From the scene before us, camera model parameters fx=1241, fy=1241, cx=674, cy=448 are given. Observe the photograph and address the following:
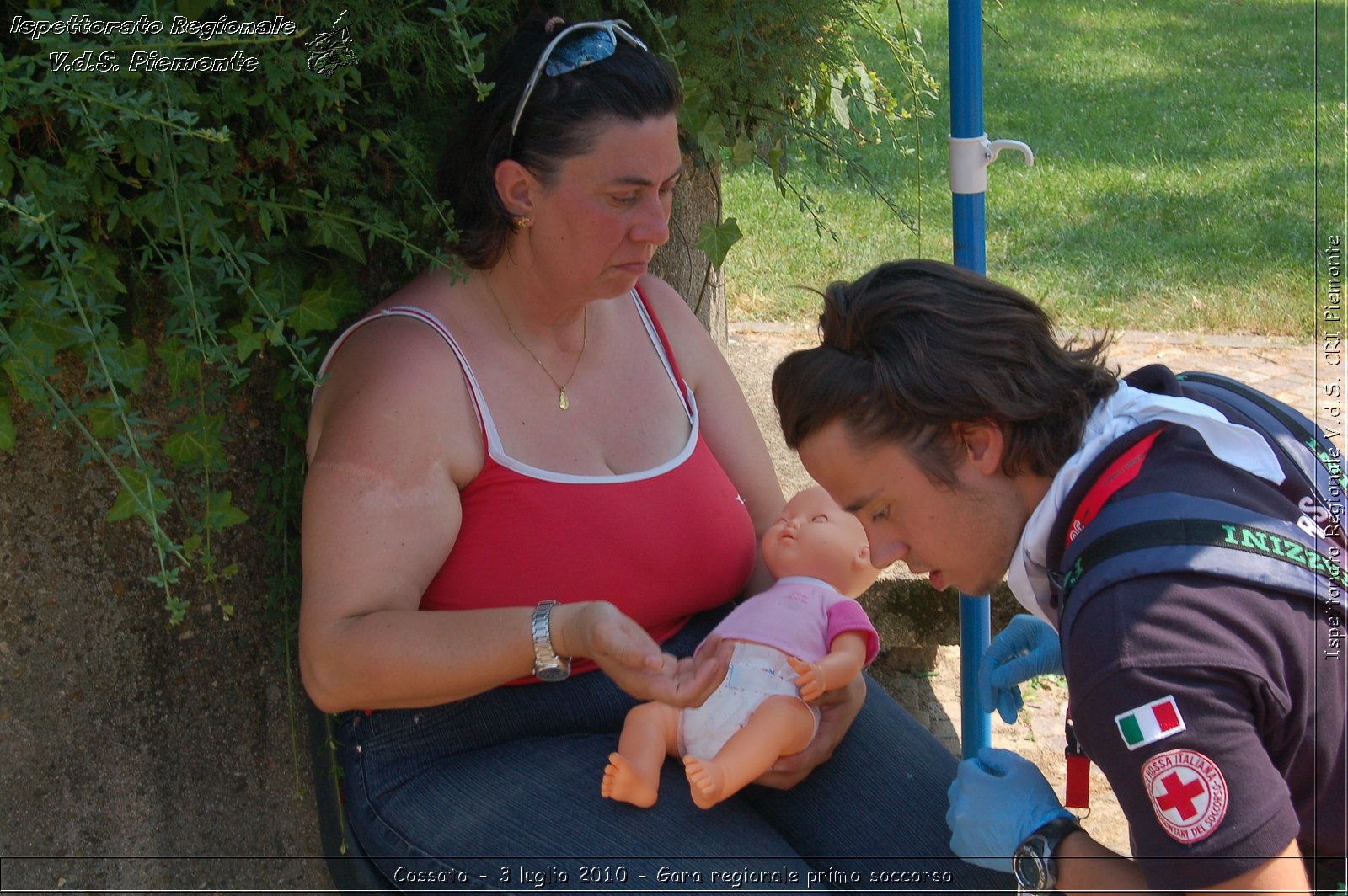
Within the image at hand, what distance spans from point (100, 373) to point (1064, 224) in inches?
229

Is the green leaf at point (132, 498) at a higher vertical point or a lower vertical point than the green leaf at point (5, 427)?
lower

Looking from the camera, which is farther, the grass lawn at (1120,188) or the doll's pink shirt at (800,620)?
the grass lawn at (1120,188)

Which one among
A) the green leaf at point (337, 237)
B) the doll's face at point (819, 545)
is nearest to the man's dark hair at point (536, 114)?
the green leaf at point (337, 237)

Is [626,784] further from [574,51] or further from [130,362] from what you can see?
[574,51]

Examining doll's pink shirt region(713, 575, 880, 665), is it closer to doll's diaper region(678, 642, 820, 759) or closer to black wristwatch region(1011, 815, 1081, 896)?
doll's diaper region(678, 642, 820, 759)

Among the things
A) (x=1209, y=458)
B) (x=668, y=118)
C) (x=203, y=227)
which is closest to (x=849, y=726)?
(x=1209, y=458)

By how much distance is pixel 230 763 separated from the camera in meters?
2.13

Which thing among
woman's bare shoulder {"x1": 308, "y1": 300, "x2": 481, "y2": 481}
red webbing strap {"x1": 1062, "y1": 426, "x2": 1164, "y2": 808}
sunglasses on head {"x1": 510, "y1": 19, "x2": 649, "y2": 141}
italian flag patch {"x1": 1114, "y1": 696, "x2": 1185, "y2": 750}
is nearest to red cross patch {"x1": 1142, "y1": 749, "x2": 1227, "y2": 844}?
italian flag patch {"x1": 1114, "y1": 696, "x2": 1185, "y2": 750}

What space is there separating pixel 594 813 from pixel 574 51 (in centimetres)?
119

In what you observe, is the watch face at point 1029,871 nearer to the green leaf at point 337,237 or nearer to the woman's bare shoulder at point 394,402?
the woman's bare shoulder at point 394,402

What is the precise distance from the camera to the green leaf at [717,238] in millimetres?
2479

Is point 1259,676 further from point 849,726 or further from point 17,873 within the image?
point 17,873

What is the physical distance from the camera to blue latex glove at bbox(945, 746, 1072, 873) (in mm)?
1688

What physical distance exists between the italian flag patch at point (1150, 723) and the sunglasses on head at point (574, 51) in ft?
4.21
